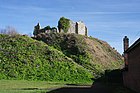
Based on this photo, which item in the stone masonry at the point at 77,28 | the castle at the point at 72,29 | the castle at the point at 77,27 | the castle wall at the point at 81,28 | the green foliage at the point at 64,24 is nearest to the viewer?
the green foliage at the point at 64,24

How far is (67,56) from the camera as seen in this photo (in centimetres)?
5559

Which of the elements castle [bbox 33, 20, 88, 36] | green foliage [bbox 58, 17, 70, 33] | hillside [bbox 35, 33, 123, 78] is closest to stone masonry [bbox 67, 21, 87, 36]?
castle [bbox 33, 20, 88, 36]

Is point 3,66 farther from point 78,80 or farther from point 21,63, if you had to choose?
point 78,80

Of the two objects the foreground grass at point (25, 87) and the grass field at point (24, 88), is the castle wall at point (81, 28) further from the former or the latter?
the grass field at point (24, 88)

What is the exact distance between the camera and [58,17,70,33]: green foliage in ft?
214

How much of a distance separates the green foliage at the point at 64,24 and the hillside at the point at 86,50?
269 cm

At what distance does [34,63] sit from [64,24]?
19.4 meters

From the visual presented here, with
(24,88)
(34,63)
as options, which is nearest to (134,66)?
(24,88)

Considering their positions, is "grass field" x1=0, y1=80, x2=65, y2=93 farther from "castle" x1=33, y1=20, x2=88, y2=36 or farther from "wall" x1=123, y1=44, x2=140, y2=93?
"castle" x1=33, y1=20, x2=88, y2=36

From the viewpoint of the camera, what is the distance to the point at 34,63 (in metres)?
47.8

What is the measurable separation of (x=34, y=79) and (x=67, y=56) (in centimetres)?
1386

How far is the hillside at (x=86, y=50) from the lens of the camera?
53.9 meters

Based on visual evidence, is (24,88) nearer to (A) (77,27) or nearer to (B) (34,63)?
(B) (34,63)

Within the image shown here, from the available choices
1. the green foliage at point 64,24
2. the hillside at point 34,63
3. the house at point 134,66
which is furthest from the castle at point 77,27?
the house at point 134,66
